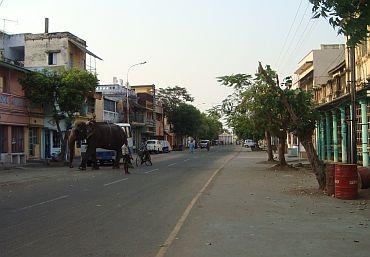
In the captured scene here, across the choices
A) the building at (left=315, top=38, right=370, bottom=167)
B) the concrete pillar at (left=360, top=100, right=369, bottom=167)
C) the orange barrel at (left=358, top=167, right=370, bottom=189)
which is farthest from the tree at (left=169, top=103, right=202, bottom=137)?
the orange barrel at (left=358, top=167, right=370, bottom=189)

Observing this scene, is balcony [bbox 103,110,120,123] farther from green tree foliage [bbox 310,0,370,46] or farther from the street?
green tree foliage [bbox 310,0,370,46]

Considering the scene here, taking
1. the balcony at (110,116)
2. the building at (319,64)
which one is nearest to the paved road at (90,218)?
the building at (319,64)

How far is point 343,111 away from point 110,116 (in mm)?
37272

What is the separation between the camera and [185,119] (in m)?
89.0

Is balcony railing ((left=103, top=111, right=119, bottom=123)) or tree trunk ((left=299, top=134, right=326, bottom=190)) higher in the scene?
balcony railing ((left=103, top=111, right=119, bottom=123))

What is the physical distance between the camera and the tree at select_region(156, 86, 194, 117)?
92938 mm

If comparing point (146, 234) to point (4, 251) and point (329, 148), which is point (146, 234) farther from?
point (329, 148)

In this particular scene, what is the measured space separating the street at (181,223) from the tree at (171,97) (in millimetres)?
76568

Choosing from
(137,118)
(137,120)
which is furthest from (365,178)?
(137,118)

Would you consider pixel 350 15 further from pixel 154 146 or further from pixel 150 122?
pixel 150 122

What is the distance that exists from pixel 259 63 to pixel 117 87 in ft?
170

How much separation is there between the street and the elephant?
1192 centimetres

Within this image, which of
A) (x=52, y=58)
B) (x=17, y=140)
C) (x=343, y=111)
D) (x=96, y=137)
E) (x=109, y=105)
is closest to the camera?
(x=343, y=111)

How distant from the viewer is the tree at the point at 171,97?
92938mm
